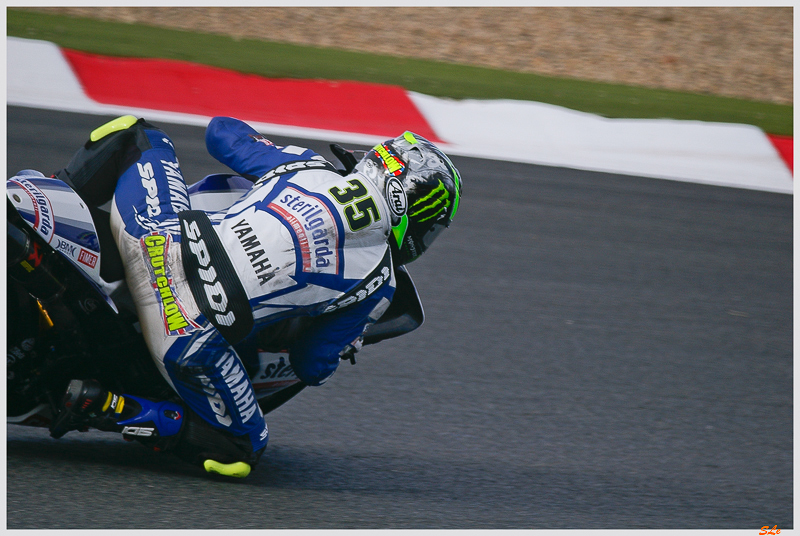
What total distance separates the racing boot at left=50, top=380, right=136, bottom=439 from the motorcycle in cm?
6

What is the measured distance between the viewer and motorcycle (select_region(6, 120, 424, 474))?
271 centimetres

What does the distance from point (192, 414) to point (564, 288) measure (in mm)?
2857

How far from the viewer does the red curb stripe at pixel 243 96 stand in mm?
7035

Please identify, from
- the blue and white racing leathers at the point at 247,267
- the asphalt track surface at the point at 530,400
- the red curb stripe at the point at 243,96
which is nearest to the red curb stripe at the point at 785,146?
the asphalt track surface at the point at 530,400

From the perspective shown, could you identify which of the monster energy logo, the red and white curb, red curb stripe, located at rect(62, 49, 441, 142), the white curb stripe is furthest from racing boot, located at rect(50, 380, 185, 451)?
the white curb stripe

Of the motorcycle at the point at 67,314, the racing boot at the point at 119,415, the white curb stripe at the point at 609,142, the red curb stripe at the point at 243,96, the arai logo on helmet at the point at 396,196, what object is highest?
the arai logo on helmet at the point at 396,196

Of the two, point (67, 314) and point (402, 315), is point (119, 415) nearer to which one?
point (67, 314)

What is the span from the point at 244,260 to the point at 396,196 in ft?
1.72

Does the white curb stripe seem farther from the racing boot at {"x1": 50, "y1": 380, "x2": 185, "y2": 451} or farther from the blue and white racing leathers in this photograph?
the racing boot at {"x1": 50, "y1": 380, "x2": 185, "y2": 451}

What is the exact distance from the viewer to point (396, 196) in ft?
9.41

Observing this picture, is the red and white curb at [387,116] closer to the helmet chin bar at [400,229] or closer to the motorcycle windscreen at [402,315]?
the motorcycle windscreen at [402,315]

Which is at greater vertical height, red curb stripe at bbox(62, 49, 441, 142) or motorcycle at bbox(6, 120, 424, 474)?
motorcycle at bbox(6, 120, 424, 474)

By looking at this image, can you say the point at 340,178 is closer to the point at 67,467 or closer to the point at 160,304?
the point at 160,304

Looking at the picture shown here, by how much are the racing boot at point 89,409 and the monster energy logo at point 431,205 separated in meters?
1.13
